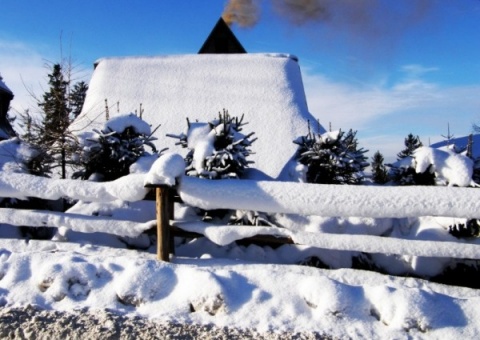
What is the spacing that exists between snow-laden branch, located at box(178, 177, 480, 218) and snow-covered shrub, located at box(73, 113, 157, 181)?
2384 millimetres

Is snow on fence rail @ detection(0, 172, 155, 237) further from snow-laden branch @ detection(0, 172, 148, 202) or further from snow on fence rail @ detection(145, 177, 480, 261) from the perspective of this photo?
snow on fence rail @ detection(145, 177, 480, 261)

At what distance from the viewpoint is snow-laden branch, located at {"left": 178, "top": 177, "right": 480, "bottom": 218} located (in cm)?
332

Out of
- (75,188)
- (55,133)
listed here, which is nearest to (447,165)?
(75,188)

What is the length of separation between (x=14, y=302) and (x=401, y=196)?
3.39 metres

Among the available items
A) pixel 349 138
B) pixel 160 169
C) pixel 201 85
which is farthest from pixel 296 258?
pixel 201 85

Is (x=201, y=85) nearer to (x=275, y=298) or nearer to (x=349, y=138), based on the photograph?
(x=349, y=138)

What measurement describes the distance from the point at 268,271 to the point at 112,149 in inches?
133

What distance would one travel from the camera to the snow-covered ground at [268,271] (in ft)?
9.85

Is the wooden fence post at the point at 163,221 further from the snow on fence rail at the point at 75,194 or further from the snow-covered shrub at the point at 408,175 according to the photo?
the snow-covered shrub at the point at 408,175

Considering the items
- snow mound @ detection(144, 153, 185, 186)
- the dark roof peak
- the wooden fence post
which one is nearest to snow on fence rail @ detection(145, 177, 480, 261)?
the wooden fence post

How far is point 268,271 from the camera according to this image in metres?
3.48

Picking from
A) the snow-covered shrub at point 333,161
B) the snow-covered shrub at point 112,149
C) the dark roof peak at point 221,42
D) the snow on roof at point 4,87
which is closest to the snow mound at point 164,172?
the snow-covered shrub at point 112,149

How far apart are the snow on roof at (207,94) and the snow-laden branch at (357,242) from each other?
481 cm

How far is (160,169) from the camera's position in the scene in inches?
146
